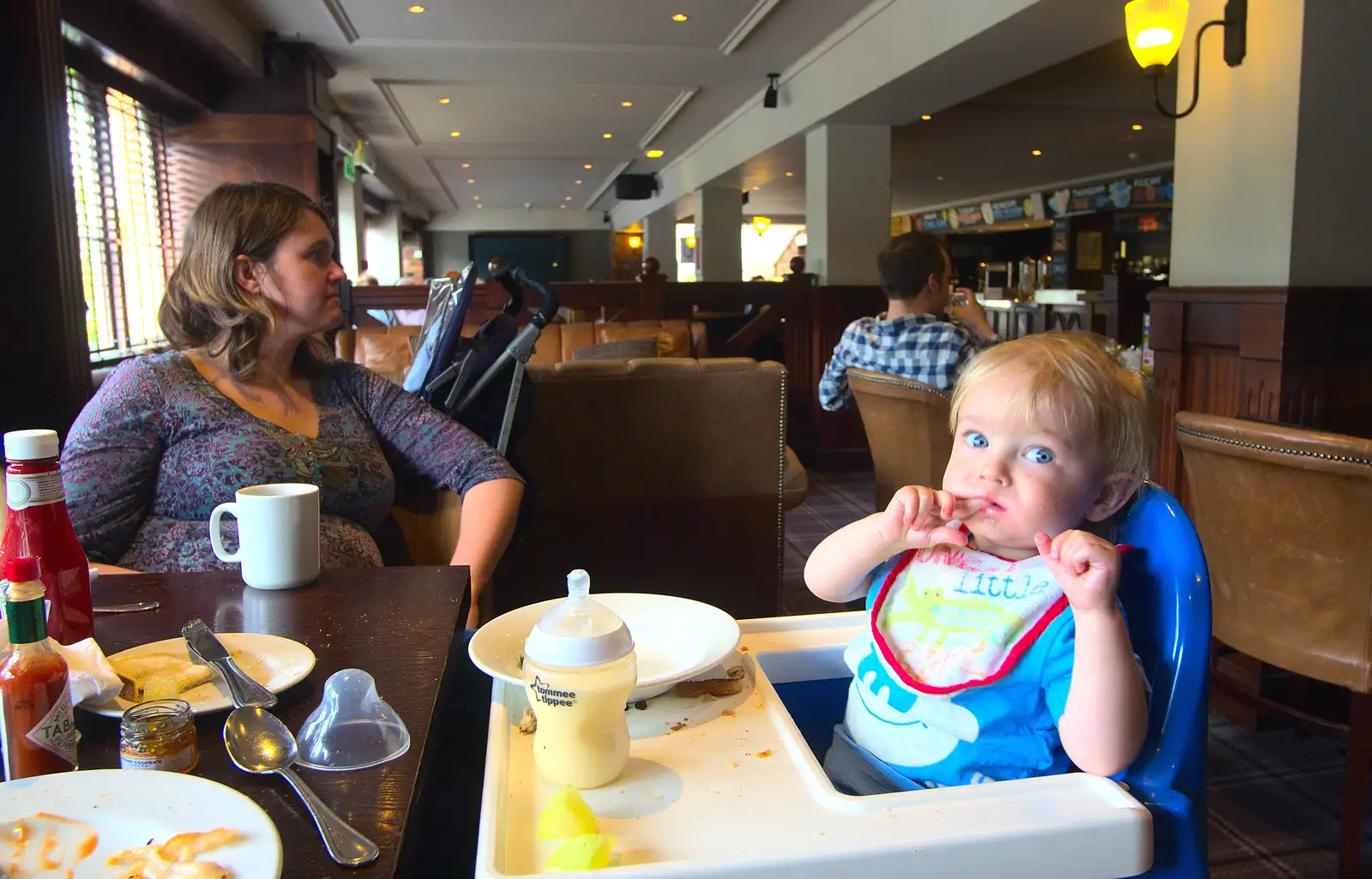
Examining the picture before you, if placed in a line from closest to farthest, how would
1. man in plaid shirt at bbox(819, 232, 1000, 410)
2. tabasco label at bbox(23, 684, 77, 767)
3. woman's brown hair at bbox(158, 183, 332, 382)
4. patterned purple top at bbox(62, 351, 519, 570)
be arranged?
tabasco label at bbox(23, 684, 77, 767) → patterned purple top at bbox(62, 351, 519, 570) → woman's brown hair at bbox(158, 183, 332, 382) → man in plaid shirt at bbox(819, 232, 1000, 410)

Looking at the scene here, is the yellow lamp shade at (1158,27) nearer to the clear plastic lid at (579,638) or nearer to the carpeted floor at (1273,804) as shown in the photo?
the carpeted floor at (1273,804)

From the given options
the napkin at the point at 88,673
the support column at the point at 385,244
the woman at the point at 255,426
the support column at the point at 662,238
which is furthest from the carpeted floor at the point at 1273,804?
the support column at the point at 385,244

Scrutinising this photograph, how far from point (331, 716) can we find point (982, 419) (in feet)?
2.11

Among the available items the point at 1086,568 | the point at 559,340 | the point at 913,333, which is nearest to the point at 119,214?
the point at 559,340

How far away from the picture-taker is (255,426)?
5.57 feet

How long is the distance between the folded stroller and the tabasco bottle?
1678mm

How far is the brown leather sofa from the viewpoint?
5.39 m

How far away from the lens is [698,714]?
89 cm

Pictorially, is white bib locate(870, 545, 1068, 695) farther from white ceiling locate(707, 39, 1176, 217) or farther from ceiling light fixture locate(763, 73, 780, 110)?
ceiling light fixture locate(763, 73, 780, 110)

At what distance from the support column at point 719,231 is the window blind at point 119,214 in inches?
232

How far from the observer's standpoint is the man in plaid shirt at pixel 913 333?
3.27 m

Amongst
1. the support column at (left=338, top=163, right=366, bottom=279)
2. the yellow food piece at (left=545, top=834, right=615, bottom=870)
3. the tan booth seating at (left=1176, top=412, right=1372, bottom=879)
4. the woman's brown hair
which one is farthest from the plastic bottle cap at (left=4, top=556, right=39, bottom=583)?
the support column at (left=338, top=163, right=366, bottom=279)

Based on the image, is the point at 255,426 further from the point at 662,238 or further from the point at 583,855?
the point at 662,238

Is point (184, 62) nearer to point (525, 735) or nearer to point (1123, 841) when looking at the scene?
point (525, 735)
